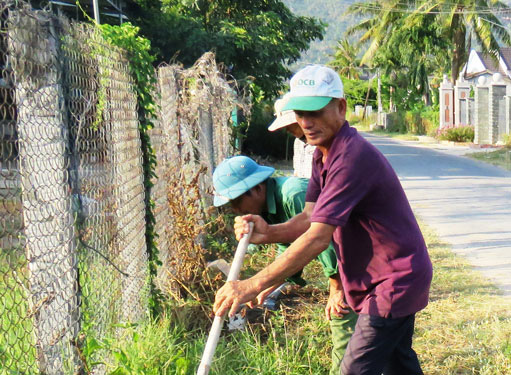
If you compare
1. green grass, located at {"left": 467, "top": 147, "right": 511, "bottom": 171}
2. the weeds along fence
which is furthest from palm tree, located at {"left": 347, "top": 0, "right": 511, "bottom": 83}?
the weeds along fence

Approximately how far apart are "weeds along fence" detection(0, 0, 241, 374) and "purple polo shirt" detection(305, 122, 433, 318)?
106 cm

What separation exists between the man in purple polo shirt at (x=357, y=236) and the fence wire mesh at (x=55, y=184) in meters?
0.68

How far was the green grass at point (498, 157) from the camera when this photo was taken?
60.8ft

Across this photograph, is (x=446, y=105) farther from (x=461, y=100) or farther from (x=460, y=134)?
(x=460, y=134)

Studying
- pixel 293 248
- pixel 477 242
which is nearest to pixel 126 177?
pixel 293 248

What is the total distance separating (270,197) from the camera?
363 centimetres

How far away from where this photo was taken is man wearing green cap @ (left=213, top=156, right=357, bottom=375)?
3506mm

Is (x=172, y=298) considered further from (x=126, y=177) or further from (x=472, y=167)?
Result: (x=472, y=167)

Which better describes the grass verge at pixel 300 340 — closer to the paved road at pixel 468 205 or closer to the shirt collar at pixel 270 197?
the shirt collar at pixel 270 197

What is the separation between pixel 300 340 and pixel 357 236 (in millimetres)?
1980

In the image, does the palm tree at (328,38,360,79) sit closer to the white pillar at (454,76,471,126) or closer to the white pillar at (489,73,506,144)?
the white pillar at (454,76,471,126)

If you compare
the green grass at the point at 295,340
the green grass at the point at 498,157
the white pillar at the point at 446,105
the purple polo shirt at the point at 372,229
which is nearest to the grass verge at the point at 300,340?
the green grass at the point at 295,340

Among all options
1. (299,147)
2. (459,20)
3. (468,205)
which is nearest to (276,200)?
(299,147)

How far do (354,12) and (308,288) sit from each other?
40169mm
